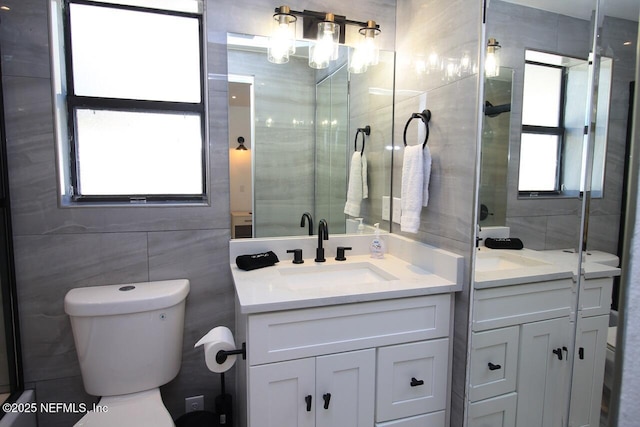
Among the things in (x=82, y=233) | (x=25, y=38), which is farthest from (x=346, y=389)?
(x=25, y=38)

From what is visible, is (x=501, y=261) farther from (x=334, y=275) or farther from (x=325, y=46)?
(x=325, y=46)

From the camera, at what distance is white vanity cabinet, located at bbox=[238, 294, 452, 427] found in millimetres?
1218

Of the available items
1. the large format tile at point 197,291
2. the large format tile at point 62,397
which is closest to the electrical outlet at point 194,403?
the large format tile at point 197,291

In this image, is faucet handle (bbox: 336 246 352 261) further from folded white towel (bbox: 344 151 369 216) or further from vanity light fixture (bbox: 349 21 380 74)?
vanity light fixture (bbox: 349 21 380 74)

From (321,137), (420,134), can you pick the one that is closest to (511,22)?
(420,134)

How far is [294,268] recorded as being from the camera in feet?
5.47

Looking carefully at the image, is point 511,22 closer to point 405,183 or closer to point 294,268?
point 405,183

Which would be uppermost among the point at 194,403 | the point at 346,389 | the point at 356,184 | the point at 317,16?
the point at 317,16

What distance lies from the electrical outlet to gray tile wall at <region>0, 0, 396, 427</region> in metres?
0.03

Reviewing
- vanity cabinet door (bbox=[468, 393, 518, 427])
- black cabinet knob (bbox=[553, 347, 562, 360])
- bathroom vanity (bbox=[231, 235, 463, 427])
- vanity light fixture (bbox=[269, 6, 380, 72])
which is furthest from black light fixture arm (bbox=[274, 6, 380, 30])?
vanity cabinet door (bbox=[468, 393, 518, 427])

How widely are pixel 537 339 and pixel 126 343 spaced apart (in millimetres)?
1580

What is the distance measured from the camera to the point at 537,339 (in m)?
1.16

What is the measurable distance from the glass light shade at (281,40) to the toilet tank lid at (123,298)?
1.21 metres

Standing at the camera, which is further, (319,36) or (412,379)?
(319,36)
